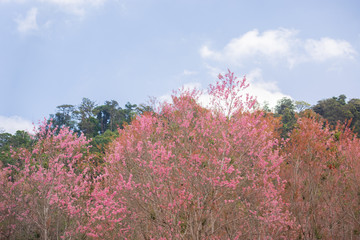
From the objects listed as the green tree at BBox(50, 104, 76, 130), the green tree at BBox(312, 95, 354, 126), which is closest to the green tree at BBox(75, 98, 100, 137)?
the green tree at BBox(50, 104, 76, 130)

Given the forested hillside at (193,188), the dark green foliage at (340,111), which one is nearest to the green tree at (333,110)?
the dark green foliage at (340,111)

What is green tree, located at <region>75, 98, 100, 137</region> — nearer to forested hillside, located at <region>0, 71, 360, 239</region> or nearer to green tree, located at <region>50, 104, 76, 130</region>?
green tree, located at <region>50, 104, 76, 130</region>

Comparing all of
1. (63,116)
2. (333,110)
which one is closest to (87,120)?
(63,116)

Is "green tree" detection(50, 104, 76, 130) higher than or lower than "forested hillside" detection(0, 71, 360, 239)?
higher

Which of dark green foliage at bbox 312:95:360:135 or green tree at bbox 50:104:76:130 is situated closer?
dark green foliage at bbox 312:95:360:135

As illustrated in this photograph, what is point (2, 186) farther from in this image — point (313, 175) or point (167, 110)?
point (313, 175)

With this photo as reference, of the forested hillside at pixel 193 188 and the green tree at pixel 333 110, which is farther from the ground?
the green tree at pixel 333 110

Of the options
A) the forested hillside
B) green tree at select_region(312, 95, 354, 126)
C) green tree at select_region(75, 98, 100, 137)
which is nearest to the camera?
the forested hillside

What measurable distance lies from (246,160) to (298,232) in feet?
10.7

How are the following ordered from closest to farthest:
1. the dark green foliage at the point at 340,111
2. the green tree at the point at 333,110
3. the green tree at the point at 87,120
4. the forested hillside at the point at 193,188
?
the forested hillside at the point at 193,188 < the dark green foliage at the point at 340,111 < the green tree at the point at 333,110 < the green tree at the point at 87,120

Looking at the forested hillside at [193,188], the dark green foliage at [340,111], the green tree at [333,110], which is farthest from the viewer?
the green tree at [333,110]

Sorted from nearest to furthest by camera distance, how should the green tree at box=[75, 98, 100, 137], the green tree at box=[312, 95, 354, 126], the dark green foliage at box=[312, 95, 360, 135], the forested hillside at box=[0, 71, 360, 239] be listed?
the forested hillside at box=[0, 71, 360, 239] → the dark green foliage at box=[312, 95, 360, 135] → the green tree at box=[312, 95, 354, 126] → the green tree at box=[75, 98, 100, 137]

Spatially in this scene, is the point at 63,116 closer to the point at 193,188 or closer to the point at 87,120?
the point at 87,120

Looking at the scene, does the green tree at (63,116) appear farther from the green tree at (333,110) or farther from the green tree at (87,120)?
the green tree at (333,110)
